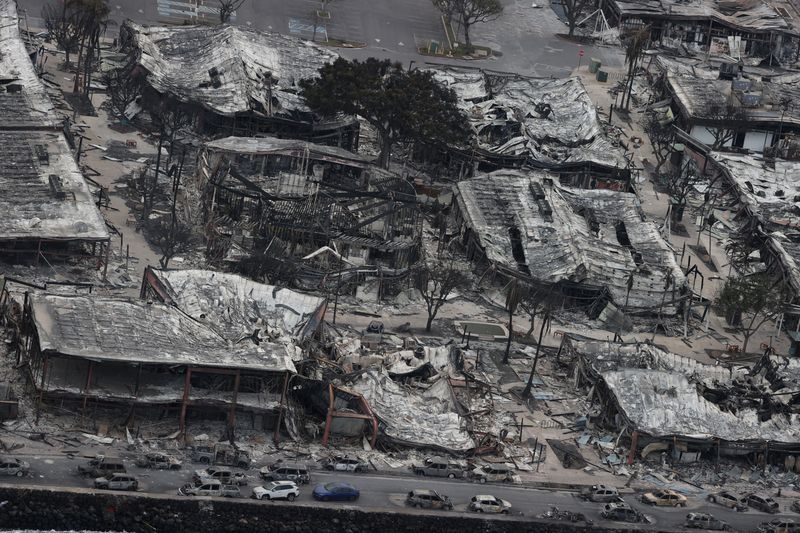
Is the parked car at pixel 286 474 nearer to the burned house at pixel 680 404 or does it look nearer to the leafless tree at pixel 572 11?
the burned house at pixel 680 404

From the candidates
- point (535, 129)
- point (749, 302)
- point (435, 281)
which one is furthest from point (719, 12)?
point (435, 281)

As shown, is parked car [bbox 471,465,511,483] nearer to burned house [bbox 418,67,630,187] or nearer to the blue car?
the blue car

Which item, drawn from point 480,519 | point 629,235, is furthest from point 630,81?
point 480,519

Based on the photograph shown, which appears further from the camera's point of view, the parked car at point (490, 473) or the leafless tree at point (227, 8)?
the leafless tree at point (227, 8)

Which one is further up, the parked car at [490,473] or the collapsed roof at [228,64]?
the collapsed roof at [228,64]

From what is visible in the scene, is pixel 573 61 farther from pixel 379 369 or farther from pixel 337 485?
pixel 337 485

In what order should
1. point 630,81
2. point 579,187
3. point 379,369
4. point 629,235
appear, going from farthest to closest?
point 630,81
point 579,187
point 629,235
point 379,369

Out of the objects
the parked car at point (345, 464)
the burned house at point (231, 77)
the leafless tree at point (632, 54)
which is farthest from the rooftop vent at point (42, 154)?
the leafless tree at point (632, 54)
